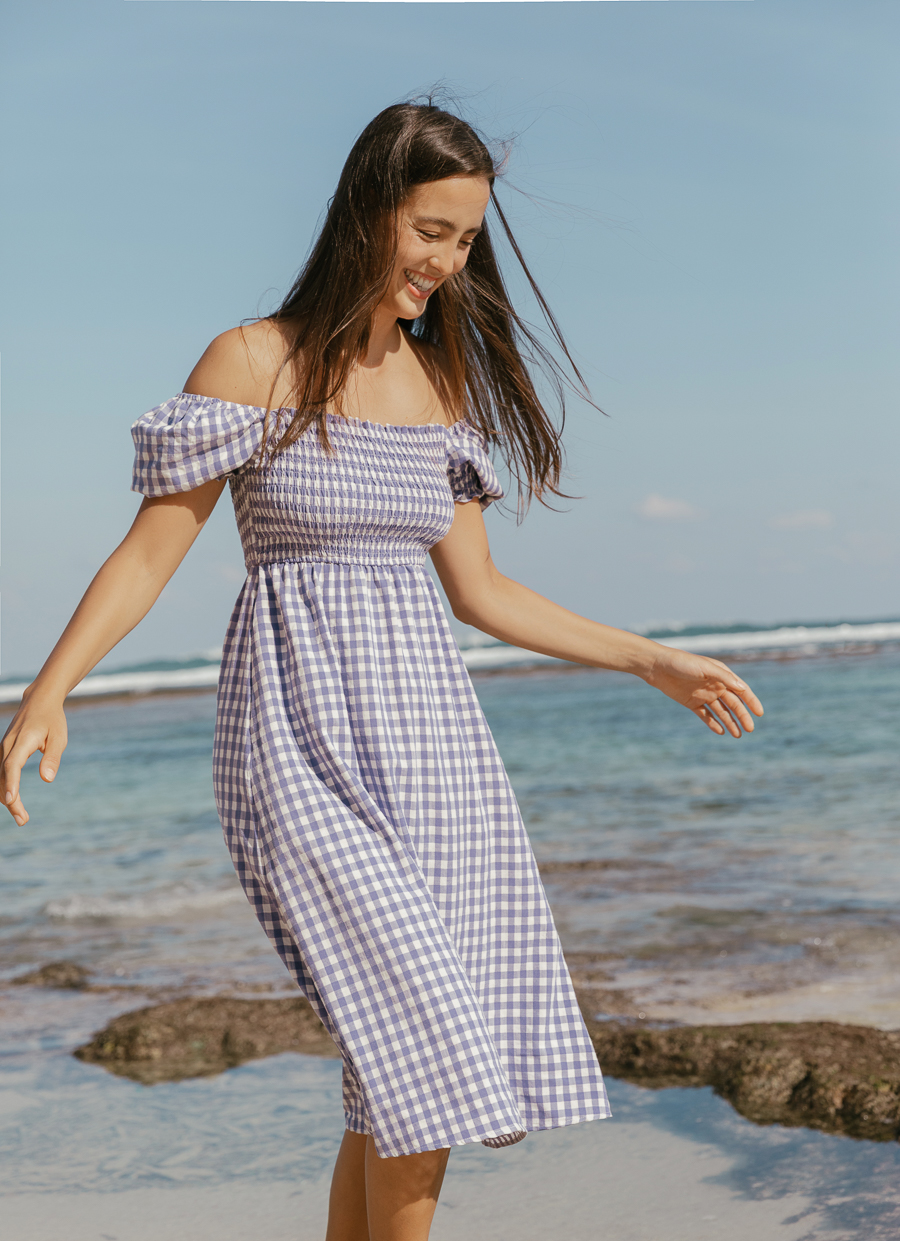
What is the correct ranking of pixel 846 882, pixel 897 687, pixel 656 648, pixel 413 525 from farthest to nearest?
pixel 897 687 < pixel 846 882 < pixel 656 648 < pixel 413 525

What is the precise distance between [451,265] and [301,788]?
0.84m

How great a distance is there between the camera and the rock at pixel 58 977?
4289mm

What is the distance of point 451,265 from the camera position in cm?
187

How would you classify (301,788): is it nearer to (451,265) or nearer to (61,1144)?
(451,265)

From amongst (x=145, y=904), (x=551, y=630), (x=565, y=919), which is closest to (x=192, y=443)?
(x=551, y=630)

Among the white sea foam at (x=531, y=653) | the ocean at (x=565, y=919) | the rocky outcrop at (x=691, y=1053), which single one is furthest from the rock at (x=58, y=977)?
the white sea foam at (x=531, y=653)

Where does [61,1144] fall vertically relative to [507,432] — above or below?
below

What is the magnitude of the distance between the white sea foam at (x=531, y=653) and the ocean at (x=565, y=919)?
13106 mm

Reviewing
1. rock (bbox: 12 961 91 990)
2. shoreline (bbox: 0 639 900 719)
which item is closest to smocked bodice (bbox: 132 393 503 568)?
rock (bbox: 12 961 91 990)

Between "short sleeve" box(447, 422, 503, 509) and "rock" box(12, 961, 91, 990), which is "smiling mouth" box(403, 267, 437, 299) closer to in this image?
"short sleeve" box(447, 422, 503, 509)

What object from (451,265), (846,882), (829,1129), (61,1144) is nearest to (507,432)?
(451,265)

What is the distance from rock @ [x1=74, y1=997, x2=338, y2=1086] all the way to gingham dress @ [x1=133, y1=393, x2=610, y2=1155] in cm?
177

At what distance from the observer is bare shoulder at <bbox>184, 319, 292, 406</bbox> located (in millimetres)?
1767

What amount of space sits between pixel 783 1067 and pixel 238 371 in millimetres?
2165
